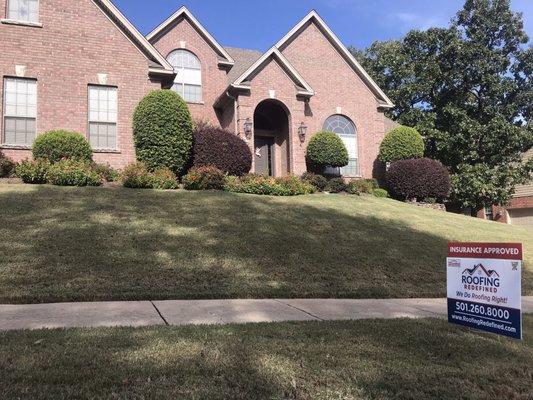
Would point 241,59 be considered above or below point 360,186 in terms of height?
above

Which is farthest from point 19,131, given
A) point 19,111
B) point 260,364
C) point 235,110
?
point 260,364

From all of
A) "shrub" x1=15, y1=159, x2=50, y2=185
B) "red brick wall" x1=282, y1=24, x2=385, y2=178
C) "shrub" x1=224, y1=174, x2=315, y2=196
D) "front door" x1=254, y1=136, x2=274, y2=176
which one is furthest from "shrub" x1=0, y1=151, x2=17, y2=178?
"red brick wall" x1=282, y1=24, x2=385, y2=178

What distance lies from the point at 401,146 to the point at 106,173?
13617mm

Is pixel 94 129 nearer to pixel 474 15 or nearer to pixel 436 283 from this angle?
pixel 436 283

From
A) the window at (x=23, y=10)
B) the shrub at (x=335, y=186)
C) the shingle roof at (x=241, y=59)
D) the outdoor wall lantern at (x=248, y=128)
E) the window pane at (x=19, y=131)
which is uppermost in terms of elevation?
the shingle roof at (x=241, y=59)

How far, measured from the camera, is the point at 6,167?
45.3ft

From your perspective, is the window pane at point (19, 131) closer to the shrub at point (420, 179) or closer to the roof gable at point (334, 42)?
the roof gable at point (334, 42)

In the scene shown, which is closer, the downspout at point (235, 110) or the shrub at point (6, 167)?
the shrub at point (6, 167)

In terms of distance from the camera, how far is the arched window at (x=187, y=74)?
70.1 feet

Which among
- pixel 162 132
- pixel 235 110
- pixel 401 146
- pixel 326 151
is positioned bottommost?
pixel 326 151

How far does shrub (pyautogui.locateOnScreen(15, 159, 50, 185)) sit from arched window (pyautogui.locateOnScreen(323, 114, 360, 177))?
13283mm

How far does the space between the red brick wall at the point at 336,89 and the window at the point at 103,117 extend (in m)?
9.66

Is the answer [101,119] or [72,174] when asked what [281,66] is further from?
[72,174]

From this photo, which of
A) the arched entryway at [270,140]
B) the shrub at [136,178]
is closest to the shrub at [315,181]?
the arched entryway at [270,140]
